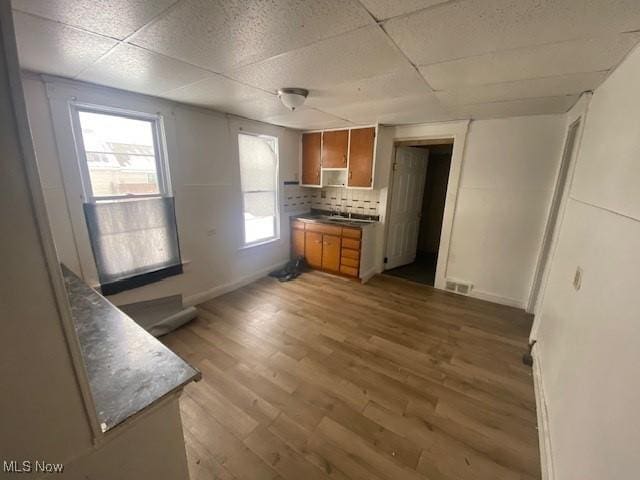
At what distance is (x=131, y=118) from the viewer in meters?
2.43

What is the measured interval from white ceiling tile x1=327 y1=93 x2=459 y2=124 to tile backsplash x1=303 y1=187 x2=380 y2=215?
1.11 metres

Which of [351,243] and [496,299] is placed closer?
[496,299]

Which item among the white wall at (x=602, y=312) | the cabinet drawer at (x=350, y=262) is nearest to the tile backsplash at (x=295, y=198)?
the cabinet drawer at (x=350, y=262)

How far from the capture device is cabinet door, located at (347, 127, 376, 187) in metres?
3.69

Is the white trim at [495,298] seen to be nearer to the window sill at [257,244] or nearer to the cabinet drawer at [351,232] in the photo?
the cabinet drawer at [351,232]

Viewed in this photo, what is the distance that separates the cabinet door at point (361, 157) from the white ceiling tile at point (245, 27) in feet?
7.81

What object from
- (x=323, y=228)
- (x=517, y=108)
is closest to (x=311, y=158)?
(x=323, y=228)

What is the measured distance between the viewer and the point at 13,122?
463 mm

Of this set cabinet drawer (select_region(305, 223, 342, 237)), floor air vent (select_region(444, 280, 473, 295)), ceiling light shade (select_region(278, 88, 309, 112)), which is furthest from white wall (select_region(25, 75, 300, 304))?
floor air vent (select_region(444, 280, 473, 295))

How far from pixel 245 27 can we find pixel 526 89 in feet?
7.10

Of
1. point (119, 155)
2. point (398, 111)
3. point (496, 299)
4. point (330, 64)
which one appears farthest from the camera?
point (496, 299)

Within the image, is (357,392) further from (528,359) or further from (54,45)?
(54,45)

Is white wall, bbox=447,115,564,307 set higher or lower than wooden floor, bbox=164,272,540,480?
higher

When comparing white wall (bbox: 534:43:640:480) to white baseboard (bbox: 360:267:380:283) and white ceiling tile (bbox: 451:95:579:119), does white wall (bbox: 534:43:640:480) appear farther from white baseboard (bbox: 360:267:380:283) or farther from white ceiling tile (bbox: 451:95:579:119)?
white baseboard (bbox: 360:267:380:283)
